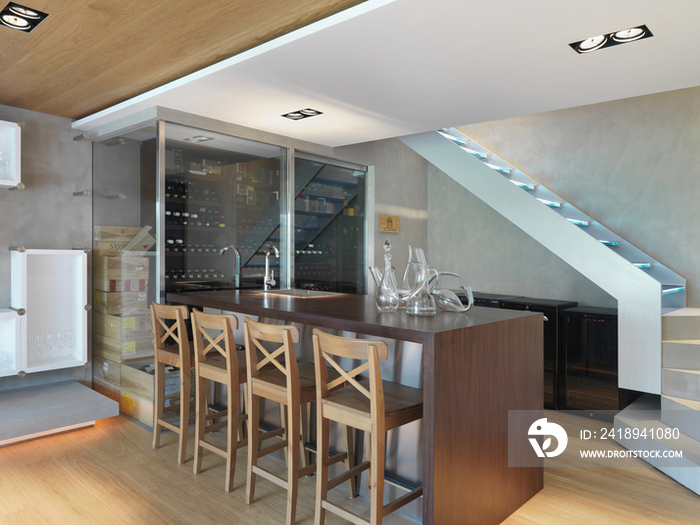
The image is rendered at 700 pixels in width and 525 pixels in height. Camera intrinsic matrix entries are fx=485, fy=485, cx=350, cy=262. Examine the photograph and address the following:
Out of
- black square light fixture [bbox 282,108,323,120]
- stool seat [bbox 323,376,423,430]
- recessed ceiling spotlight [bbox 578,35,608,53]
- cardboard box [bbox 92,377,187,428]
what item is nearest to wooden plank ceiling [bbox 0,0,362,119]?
black square light fixture [bbox 282,108,323,120]

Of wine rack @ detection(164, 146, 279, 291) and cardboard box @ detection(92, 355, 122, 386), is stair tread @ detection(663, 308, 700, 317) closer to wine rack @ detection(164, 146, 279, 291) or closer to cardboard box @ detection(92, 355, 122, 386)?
wine rack @ detection(164, 146, 279, 291)

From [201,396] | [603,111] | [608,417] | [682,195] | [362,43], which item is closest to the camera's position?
[362,43]

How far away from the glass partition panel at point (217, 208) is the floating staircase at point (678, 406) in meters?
3.26

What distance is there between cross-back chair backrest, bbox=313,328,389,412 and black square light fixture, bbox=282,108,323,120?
2185 mm

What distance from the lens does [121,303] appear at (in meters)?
4.07

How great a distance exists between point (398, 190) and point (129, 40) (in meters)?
3.84

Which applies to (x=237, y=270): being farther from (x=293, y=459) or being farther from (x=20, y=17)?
(x=20, y=17)

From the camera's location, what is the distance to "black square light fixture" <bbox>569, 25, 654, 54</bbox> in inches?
92.7

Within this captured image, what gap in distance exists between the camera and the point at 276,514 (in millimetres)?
2512

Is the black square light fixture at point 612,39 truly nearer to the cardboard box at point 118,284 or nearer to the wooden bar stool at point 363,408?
the wooden bar stool at point 363,408

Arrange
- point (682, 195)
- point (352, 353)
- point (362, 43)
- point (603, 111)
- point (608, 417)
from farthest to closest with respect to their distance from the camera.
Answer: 1. point (603, 111)
2. point (682, 195)
3. point (608, 417)
4. point (362, 43)
5. point (352, 353)

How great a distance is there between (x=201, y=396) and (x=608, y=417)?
321 centimetres

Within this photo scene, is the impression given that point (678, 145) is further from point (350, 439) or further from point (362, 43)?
point (350, 439)

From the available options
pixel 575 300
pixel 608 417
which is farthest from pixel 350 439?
pixel 575 300
